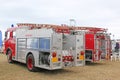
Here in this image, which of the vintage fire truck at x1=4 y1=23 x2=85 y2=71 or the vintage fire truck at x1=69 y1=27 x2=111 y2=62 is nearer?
the vintage fire truck at x1=4 y1=23 x2=85 y2=71

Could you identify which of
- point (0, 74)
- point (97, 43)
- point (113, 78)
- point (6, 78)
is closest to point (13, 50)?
point (0, 74)

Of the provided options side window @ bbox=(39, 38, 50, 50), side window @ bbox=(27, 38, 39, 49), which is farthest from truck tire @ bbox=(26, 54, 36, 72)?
side window @ bbox=(39, 38, 50, 50)

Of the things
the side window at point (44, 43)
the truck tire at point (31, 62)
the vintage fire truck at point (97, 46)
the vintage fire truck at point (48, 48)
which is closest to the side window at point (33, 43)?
the vintage fire truck at point (48, 48)

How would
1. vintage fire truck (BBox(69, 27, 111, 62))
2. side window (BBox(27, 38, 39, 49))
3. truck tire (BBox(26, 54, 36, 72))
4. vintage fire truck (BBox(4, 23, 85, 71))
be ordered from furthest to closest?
vintage fire truck (BBox(69, 27, 111, 62)) < truck tire (BBox(26, 54, 36, 72)) < side window (BBox(27, 38, 39, 49)) < vintage fire truck (BBox(4, 23, 85, 71))

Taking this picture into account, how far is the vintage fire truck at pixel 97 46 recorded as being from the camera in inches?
619

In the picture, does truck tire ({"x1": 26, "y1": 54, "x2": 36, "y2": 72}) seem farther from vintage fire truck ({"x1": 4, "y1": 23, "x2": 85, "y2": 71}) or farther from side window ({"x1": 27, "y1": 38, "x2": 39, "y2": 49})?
side window ({"x1": 27, "y1": 38, "x2": 39, "y2": 49})

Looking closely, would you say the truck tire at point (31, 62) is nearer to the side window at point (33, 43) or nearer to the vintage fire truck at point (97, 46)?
the side window at point (33, 43)

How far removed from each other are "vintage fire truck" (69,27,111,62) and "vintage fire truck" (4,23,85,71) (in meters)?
3.41

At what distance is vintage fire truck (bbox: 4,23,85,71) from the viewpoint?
435 inches

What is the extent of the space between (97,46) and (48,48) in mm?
5676

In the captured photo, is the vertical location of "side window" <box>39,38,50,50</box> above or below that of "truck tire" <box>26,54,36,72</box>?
above

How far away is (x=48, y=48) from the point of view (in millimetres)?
11078

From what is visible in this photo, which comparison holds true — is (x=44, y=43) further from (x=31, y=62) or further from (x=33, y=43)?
(x=31, y=62)

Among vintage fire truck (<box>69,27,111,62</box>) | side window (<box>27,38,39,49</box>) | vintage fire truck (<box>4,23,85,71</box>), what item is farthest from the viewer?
vintage fire truck (<box>69,27,111,62</box>)
